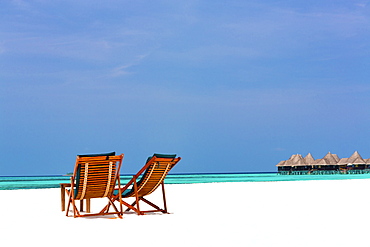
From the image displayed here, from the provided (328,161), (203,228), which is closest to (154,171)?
(203,228)

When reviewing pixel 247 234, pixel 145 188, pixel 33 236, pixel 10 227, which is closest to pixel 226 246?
pixel 247 234

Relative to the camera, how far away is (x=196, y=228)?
5.60 meters

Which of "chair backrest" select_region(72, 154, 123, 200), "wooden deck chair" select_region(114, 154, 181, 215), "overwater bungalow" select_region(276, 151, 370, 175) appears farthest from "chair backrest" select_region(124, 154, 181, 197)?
"overwater bungalow" select_region(276, 151, 370, 175)

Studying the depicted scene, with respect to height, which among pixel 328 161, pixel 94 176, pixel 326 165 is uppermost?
pixel 328 161

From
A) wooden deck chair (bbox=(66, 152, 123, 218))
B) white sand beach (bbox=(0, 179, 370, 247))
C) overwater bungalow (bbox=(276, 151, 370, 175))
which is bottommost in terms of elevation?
white sand beach (bbox=(0, 179, 370, 247))

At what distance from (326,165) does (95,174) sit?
57.7 meters

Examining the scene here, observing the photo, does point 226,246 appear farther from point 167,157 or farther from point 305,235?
point 167,157

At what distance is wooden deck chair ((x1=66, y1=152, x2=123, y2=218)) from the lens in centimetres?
661

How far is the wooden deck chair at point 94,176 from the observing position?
6.61 m

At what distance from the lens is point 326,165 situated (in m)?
61.9

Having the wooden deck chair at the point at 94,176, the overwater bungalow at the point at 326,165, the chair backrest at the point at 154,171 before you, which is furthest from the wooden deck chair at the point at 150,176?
the overwater bungalow at the point at 326,165

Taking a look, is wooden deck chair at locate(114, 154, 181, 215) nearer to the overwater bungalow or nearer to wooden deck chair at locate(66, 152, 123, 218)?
wooden deck chair at locate(66, 152, 123, 218)

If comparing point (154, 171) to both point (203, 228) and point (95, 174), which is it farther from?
point (203, 228)

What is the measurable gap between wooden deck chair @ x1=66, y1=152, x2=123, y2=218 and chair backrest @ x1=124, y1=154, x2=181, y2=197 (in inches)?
14.0
